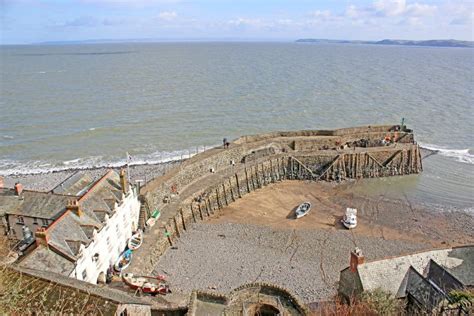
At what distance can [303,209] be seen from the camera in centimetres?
3669

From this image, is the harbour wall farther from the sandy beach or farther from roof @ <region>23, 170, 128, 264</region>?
roof @ <region>23, 170, 128, 264</region>

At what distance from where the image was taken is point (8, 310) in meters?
10.1

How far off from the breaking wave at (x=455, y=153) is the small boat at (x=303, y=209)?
90.0 ft

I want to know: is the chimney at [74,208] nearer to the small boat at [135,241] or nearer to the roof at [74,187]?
the roof at [74,187]

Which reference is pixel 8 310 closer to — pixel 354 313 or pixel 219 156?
pixel 354 313

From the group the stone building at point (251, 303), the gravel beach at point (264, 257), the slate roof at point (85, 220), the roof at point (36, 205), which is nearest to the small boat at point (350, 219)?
the gravel beach at point (264, 257)

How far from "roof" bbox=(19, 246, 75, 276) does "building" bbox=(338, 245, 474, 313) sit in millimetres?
14577

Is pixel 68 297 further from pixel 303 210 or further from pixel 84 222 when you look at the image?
pixel 303 210

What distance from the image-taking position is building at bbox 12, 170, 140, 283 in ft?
67.6

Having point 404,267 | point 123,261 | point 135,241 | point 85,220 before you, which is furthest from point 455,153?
point 85,220

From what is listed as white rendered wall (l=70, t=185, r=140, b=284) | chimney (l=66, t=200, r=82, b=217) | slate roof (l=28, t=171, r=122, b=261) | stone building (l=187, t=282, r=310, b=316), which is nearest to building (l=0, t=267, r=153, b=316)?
stone building (l=187, t=282, r=310, b=316)

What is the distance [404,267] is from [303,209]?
16390mm

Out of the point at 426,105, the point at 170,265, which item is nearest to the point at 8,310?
the point at 170,265

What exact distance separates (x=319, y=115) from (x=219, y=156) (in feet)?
116
